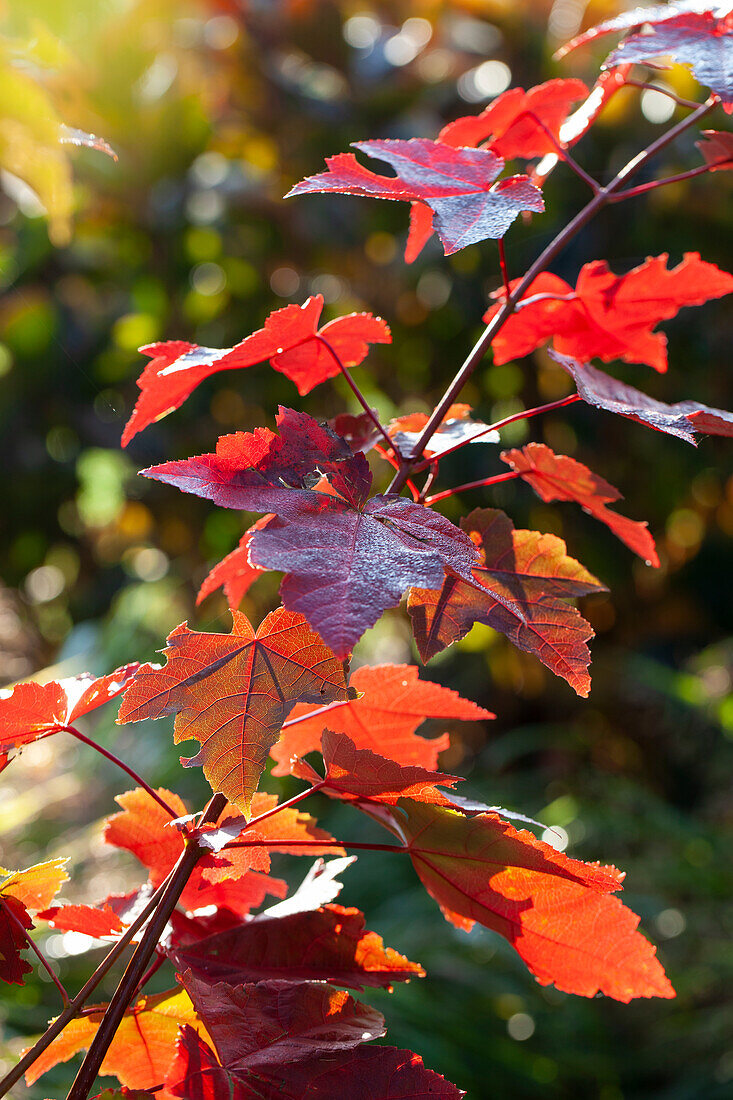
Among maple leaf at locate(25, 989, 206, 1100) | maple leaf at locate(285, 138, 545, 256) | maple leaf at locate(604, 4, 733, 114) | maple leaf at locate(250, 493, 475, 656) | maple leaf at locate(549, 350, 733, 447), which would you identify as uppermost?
maple leaf at locate(604, 4, 733, 114)

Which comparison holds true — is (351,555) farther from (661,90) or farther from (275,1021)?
(661,90)

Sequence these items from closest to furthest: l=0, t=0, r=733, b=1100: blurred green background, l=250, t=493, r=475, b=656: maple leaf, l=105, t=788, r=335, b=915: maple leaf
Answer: l=250, t=493, r=475, b=656: maple leaf, l=105, t=788, r=335, b=915: maple leaf, l=0, t=0, r=733, b=1100: blurred green background

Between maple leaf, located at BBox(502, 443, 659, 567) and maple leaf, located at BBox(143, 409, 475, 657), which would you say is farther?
maple leaf, located at BBox(502, 443, 659, 567)

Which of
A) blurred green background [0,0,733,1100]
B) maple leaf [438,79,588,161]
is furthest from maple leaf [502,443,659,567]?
blurred green background [0,0,733,1100]

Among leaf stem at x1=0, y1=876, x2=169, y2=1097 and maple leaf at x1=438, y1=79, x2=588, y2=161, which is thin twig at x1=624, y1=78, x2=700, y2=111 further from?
leaf stem at x1=0, y1=876, x2=169, y2=1097

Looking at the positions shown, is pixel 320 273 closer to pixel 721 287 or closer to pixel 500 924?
pixel 721 287

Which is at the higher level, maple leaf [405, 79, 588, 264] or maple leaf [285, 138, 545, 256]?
maple leaf [285, 138, 545, 256]
